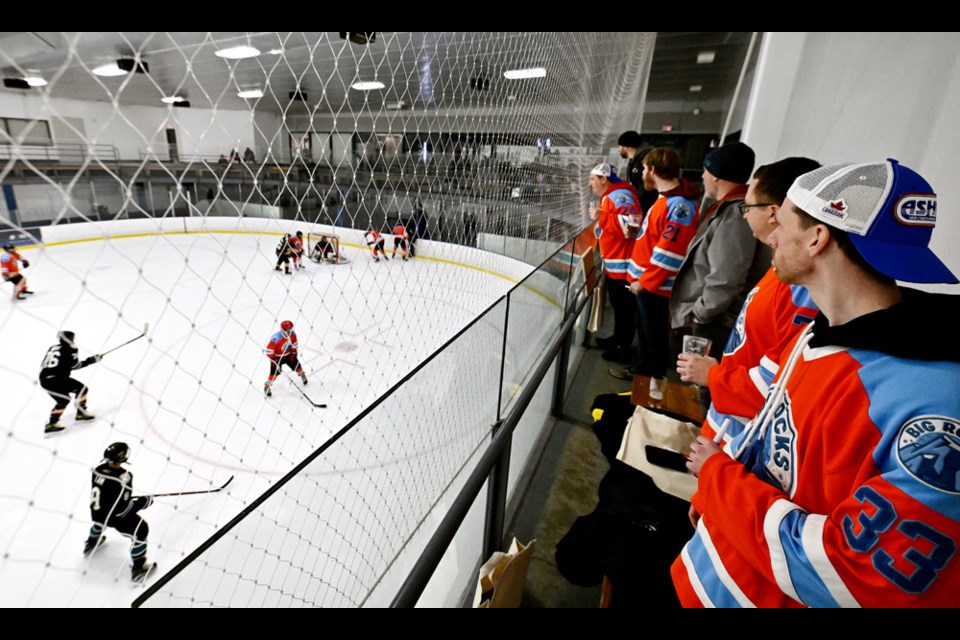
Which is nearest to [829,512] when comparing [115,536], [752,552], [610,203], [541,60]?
[752,552]

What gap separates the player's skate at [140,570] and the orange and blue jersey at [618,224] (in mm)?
2609

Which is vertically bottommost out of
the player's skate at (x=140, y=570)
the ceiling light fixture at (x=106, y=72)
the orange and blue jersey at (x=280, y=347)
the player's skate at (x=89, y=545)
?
the player's skate at (x=89, y=545)

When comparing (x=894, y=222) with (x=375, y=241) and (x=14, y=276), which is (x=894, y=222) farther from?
(x=14, y=276)

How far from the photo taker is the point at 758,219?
3.82 feet

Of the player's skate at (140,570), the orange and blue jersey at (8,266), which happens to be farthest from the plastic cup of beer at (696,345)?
the orange and blue jersey at (8,266)

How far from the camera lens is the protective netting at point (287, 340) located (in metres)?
1.05

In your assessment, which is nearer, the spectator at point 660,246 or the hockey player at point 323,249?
the spectator at point 660,246

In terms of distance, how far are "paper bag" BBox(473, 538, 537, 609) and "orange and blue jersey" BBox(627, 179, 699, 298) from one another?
4.26 ft

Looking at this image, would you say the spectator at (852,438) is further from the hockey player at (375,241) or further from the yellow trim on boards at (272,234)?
the hockey player at (375,241)

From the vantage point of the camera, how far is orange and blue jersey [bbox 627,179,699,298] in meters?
1.98

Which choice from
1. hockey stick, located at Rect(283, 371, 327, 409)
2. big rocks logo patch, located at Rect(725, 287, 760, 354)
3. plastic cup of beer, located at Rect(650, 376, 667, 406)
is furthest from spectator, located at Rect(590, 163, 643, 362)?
hockey stick, located at Rect(283, 371, 327, 409)

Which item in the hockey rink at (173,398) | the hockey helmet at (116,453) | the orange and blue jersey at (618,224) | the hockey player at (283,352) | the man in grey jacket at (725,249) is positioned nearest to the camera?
the man in grey jacket at (725,249)
